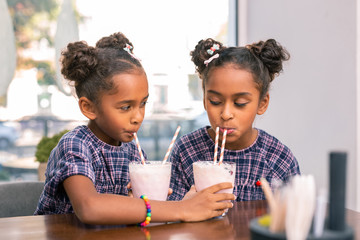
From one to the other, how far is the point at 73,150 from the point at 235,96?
684 mm

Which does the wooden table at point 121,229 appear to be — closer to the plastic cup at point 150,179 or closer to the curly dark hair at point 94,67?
the plastic cup at point 150,179

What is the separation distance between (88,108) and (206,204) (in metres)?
0.70

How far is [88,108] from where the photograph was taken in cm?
182

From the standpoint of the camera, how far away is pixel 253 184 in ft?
6.50

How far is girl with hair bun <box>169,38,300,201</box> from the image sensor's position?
6.15 ft

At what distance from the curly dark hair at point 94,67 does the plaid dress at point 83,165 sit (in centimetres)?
16

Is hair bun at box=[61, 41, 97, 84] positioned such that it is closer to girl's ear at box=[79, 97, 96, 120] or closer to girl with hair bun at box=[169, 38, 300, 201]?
girl's ear at box=[79, 97, 96, 120]

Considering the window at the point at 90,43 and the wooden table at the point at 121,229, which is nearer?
the wooden table at the point at 121,229

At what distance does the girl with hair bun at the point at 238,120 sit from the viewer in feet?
6.15

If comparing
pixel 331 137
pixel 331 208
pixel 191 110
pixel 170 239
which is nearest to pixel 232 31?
pixel 191 110

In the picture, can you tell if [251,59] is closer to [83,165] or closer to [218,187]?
[218,187]

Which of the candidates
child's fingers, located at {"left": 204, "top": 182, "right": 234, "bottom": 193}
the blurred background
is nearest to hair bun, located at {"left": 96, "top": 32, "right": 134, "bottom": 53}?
child's fingers, located at {"left": 204, "top": 182, "right": 234, "bottom": 193}

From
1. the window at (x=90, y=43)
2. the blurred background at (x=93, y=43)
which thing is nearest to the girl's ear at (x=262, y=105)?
the blurred background at (x=93, y=43)

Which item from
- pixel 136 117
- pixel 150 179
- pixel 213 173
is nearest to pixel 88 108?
pixel 136 117
